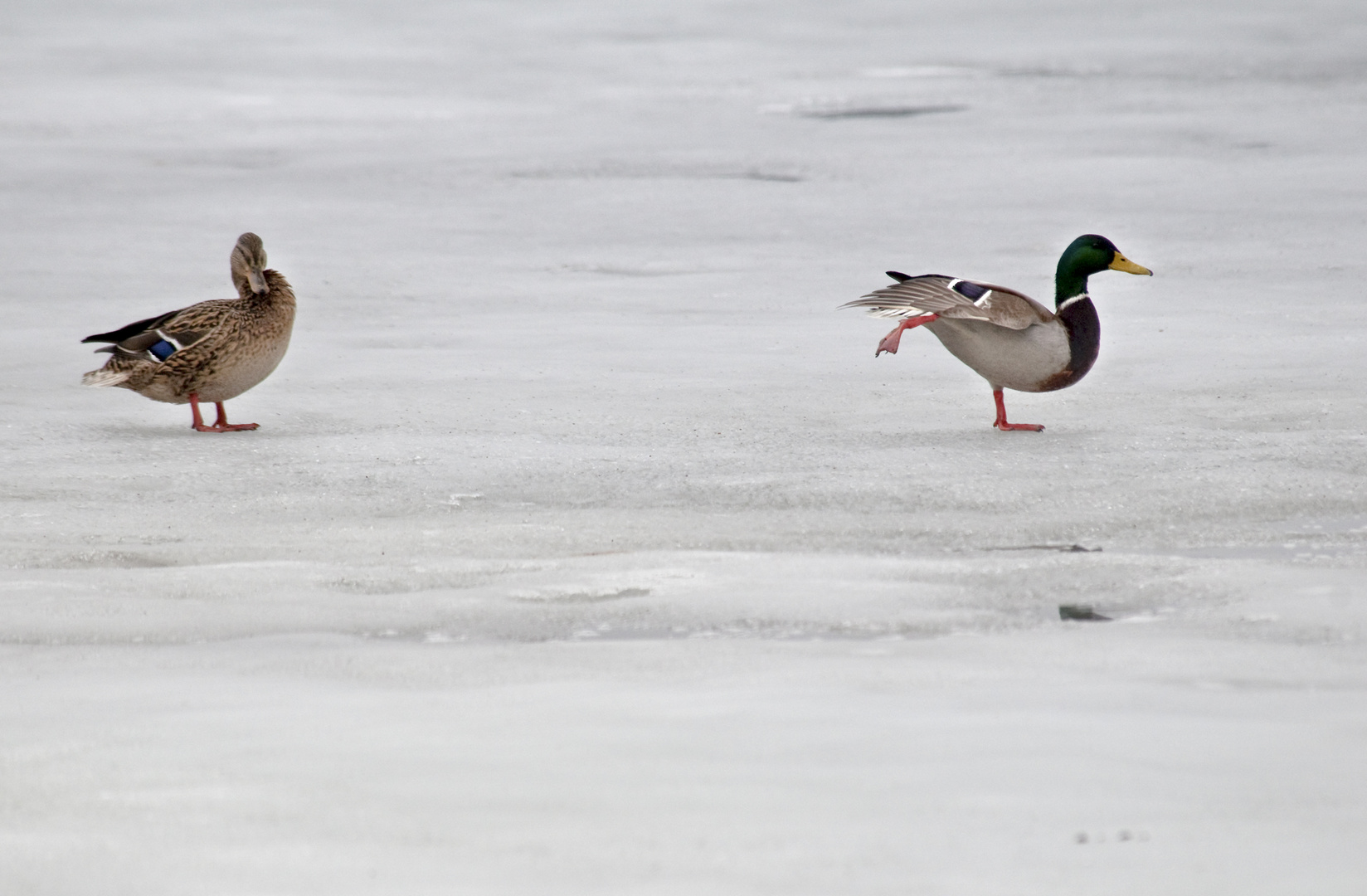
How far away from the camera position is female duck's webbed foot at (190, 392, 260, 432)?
231 inches

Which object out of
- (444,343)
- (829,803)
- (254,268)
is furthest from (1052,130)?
(829,803)

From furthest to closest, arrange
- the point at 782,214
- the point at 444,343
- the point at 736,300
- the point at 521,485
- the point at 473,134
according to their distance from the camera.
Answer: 1. the point at 473,134
2. the point at 782,214
3. the point at 736,300
4. the point at 444,343
5. the point at 521,485

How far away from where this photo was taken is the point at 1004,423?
5758 mm

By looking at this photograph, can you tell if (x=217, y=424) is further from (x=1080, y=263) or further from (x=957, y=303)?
(x=1080, y=263)

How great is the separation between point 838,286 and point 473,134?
690 centimetres

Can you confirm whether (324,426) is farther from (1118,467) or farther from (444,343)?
(1118,467)

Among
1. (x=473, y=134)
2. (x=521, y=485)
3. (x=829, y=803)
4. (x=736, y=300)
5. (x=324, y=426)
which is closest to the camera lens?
(x=829, y=803)

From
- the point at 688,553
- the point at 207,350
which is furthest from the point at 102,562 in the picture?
the point at 207,350

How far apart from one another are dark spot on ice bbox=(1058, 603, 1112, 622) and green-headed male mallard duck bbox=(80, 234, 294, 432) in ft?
10.4

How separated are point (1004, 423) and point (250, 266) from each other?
2.67 m

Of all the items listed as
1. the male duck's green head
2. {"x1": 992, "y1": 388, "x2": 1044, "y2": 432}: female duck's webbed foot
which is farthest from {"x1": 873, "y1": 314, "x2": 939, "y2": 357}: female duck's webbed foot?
the male duck's green head

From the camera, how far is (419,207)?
37.8 feet

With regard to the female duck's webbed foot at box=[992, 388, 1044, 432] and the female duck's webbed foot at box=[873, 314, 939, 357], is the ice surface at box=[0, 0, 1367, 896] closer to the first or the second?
the female duck's webbed foot at box=[992, 388, 1044, 432]

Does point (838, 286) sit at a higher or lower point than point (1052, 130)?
lower
